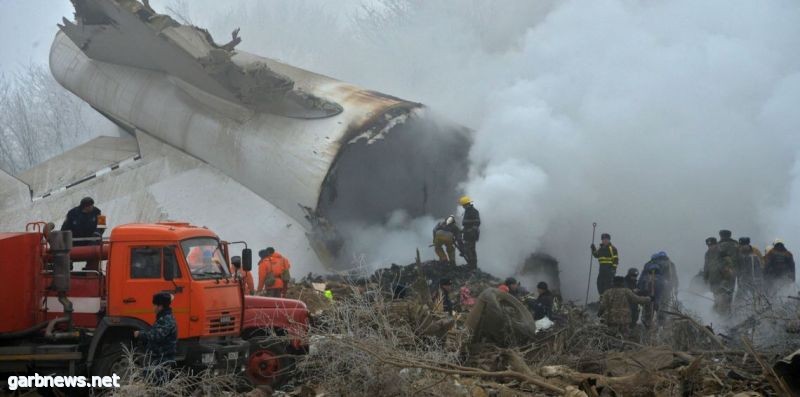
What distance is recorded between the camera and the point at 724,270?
12188 millimetres

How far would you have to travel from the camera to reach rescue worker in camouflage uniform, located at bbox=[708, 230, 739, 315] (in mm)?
12117

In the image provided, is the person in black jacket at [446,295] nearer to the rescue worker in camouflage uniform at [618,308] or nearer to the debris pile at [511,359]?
the debris pile at [511,359]

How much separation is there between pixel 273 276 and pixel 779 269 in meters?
7.04

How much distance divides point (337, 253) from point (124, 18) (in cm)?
666

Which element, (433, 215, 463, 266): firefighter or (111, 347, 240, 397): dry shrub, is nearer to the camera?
(111, 347, 240, 397): dry shrub

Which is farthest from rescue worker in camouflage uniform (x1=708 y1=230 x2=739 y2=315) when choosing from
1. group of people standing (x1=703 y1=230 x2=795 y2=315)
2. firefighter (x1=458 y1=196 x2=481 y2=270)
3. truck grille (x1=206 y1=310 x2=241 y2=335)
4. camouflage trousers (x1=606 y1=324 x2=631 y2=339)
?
truck grille (x1=206 y1=310 x2=241 y2=335)

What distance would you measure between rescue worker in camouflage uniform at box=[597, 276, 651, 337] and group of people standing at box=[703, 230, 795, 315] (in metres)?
2.04

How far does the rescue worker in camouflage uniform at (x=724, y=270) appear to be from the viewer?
12.1m

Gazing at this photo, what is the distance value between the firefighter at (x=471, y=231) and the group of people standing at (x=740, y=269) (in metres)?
3.57

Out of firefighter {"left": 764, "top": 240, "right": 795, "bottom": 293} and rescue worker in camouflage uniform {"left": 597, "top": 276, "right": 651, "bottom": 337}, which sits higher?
firefighter {"left": 764, "top": 240, "right": 795, "bottom": 293}

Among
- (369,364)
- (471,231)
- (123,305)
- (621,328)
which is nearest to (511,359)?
(369,364)

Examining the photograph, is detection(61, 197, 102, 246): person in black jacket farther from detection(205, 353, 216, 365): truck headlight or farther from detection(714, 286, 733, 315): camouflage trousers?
detection(714, 286, 733, 315): camouflage trousers

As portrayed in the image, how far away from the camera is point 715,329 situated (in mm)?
11484

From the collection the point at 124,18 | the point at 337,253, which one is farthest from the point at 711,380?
the point at 124,18
